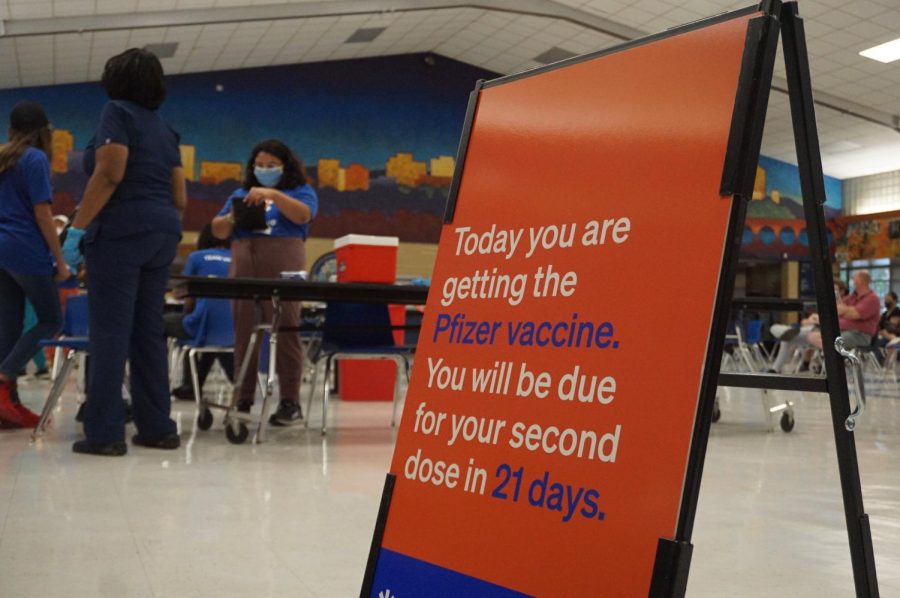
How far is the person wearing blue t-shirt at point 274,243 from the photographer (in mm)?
4246

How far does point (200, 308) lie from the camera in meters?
4.96

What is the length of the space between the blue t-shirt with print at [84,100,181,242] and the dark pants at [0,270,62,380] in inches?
35.2

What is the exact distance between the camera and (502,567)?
1233 millimetres

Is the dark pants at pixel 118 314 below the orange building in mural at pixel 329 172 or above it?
below

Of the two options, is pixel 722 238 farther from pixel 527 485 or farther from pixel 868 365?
pixel 868 365

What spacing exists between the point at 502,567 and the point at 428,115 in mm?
13862

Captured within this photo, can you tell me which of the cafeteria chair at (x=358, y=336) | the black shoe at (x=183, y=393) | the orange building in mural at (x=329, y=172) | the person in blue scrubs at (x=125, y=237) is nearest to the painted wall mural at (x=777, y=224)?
the orange building in mural at (x=329, y=172)

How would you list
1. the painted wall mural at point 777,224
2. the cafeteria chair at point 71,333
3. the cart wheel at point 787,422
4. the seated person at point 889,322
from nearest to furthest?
the cafeteria chair at point 71,333
the cart wheel at point 787,422
the seated person at point 889,322
the painted wall mural at point 777,224

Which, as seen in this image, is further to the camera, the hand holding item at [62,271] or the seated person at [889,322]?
the seated person at [889,322]

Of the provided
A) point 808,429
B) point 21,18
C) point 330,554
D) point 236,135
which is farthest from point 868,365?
point 330,554

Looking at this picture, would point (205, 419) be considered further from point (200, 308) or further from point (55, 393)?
point (200, 308)

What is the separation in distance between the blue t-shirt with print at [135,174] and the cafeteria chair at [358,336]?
0.93 metres

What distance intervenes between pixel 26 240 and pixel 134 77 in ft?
3.52

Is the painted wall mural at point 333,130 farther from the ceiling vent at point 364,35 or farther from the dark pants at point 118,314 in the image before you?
the dark pants at point 118,314
